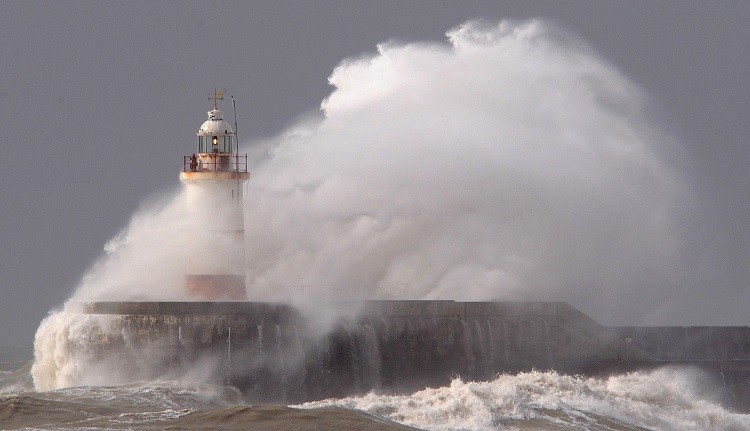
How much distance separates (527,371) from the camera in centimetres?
2853

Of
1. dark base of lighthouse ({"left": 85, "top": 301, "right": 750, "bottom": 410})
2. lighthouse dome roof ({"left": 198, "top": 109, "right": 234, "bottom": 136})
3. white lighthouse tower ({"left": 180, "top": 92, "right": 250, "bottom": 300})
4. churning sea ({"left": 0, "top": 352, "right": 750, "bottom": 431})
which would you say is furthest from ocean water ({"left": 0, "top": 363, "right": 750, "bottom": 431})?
lighthouse dome roof ({"left": 198, "top": 109, "right": 234, "bottom": 136})

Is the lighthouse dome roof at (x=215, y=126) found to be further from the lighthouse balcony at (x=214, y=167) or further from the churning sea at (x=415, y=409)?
the churning sea at (x=415, y=409)

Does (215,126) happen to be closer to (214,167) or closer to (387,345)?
→ (214,167)

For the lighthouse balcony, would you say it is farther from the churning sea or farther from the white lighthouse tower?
the churning sea

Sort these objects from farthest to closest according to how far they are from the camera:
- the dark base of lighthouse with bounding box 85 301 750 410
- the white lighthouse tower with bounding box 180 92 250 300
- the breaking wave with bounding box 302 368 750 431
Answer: the white lighthouse tower with bounding box 180 92 250 300, the dark base of lighthouse with bounding box 85 301 750 410, the breaking wave with bounding box 302 368 750 431

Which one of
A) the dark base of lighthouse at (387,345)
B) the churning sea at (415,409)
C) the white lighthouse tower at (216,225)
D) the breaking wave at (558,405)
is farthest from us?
the white lighthouse tower at (216,225)

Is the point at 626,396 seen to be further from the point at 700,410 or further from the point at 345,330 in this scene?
the point at 345,330

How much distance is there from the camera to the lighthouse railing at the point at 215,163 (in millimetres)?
30891

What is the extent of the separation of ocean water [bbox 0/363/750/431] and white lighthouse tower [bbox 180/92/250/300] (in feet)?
16.5

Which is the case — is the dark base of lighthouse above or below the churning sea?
above

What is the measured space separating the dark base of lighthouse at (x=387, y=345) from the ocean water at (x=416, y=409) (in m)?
0.66

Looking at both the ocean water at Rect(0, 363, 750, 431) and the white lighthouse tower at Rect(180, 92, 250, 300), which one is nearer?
the ocean water at Rect(0, 363, 750, 431)

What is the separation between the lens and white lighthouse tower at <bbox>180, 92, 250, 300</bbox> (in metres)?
30.8

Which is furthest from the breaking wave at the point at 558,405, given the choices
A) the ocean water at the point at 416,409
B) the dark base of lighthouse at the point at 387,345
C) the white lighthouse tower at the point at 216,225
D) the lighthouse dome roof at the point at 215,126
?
the lighthouse dome roof at the point at 215,126
